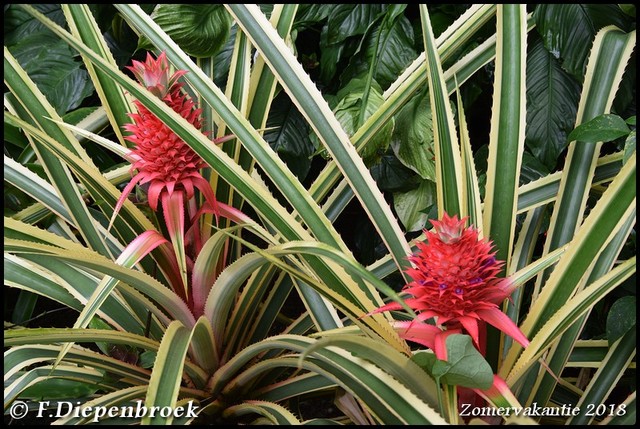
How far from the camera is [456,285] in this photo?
874 millimetres

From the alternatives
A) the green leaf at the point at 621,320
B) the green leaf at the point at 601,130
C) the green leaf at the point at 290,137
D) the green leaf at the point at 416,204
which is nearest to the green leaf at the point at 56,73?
the green leaf at the point at 290,137

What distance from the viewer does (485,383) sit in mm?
858

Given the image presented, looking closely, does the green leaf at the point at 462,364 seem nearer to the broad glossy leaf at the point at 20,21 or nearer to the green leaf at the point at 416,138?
the green leaf at the point at 416,138

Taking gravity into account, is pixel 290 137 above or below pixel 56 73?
below

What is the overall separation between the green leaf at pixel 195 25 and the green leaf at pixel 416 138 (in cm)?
46

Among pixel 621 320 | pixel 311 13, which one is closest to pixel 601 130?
pixel 621 320

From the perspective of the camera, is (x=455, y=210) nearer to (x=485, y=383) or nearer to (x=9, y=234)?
(x=485, y=383)

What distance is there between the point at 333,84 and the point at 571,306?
3.35ft

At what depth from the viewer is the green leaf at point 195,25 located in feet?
4.80

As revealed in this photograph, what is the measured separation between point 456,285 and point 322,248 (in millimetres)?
193

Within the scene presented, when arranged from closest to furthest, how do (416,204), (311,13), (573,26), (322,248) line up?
1. (322,248)
2. (573,26)
3. (416,204)
4. (311,13)

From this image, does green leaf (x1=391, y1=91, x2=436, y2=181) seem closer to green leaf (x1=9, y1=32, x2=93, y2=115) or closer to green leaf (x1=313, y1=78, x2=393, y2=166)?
green leaf (x1=313, y1=78, x2=393, y2=166)

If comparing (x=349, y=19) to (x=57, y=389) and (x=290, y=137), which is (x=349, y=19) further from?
(x=57, y=389)

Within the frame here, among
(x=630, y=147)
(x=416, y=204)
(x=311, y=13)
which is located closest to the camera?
(x=630, y=147)
